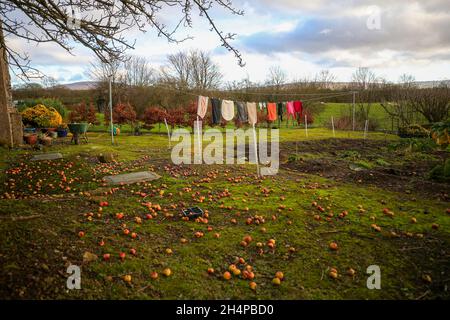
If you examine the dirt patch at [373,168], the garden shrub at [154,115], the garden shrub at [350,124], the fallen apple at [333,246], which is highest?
the garden shrub at [154,115]

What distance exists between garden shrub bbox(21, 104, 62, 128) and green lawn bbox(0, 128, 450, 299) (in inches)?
563

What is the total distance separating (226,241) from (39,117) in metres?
19.3

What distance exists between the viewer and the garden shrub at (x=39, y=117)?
1802 centimetres

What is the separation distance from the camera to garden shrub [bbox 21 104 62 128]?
18.0m

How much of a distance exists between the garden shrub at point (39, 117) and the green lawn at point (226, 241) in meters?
14.3

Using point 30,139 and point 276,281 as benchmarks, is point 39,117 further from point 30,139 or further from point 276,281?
point 276,281

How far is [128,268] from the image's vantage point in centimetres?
298

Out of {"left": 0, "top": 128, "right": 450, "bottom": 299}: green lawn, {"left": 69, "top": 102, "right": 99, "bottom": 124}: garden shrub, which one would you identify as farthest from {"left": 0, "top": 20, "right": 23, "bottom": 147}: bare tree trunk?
{"left": 69, "top": 102, "right": 99, "bottom": 124}: garden shrub

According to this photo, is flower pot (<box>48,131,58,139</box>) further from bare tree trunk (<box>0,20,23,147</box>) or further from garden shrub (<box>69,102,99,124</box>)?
garden shrub (<box>69,102,99,124</box>)

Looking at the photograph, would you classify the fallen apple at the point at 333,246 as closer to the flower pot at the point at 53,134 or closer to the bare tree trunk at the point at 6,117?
the bare tree trunk at the point at 6,117

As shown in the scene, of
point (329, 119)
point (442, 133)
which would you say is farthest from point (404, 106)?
point (442, 133)

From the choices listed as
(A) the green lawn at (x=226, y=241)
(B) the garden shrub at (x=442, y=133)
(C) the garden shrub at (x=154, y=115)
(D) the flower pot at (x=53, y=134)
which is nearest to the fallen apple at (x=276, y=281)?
(A) the green lawn at (x=226, y=241)

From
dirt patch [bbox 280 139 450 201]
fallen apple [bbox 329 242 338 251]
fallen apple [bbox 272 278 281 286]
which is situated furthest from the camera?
dirt patch [bbox 280 139 450 201]
